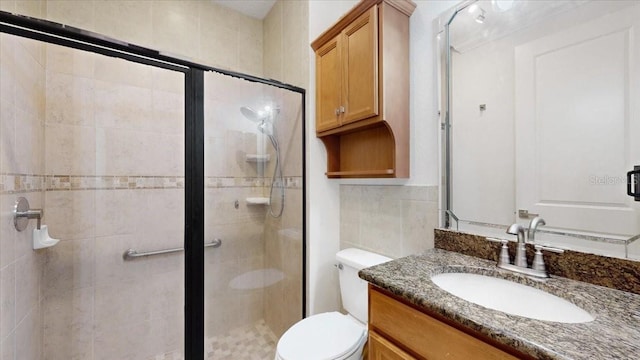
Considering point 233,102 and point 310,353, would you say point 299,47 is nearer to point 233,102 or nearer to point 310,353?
point 233,102

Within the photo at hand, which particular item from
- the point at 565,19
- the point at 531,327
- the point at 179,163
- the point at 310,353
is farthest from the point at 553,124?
the point at 179,163

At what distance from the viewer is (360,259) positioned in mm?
1450

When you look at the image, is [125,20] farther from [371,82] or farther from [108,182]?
[371,82]

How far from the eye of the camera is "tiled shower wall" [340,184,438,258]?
1.31 m

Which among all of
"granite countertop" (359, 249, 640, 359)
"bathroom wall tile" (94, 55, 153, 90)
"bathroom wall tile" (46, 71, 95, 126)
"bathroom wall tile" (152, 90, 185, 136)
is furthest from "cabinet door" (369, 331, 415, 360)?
"bathroom wall tile" (46, 71, 95, 126)

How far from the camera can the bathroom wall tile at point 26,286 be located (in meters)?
1.14

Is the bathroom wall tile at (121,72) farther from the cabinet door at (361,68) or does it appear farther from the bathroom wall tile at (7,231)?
the cabinet door at (361,68)

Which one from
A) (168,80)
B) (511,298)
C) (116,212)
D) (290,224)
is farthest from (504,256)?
(116,212)

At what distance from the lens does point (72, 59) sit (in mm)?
1255

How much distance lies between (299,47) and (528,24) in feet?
4.35

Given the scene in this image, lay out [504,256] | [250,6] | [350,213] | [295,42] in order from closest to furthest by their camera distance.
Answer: [504,256]
[350,213]
[295,42]
[250,6]

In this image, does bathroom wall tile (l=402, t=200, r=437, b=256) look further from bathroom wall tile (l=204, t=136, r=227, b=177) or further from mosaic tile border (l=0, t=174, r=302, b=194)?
bathroom wall tile (l=204, t=136, r=227, b=177)

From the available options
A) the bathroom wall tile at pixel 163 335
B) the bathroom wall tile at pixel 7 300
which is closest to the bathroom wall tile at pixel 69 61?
the bathroom wall tile at pixel 7 300

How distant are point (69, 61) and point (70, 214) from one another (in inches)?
32.0
